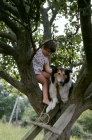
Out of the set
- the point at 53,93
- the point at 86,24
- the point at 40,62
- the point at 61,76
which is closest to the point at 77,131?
the point at 53,93

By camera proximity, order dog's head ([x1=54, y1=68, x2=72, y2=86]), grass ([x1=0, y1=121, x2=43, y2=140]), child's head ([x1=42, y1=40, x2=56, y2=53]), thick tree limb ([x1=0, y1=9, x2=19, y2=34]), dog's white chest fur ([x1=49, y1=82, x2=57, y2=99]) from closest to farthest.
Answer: thick tree limb ([x1=0, y1=9, x2=19, y2=34]) < dog's head ([x1=54, y1=68, x2=72, y2=86]) < child's head ([x1=42, y1=40, x2=56, y2=53]) < dog's white chest fur ([x1=49, y1=82, x2=57, y2=99]) < grass ([x1=0, y1=121, x2=43, y2=140])

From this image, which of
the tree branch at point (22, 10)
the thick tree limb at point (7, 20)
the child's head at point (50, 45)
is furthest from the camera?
the child's head at point (50, 45)

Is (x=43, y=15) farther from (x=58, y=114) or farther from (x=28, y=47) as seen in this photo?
(x=58, y=114)

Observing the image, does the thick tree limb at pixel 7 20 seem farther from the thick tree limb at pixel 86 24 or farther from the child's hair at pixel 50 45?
the thick tree limb at pixel 86 24

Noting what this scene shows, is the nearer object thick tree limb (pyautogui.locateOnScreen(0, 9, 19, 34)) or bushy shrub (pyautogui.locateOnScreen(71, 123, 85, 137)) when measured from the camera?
thick tree limb (pyautogui.locateOnScreen(0, 9, 19, 34))

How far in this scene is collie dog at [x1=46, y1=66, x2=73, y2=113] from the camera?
166 inches

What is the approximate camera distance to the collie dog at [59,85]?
4.21m

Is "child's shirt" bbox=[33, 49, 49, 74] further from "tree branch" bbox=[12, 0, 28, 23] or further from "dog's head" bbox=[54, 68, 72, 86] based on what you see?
"tree branch" bbox=[12, 0, 28, 23]

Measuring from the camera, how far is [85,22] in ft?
9.27

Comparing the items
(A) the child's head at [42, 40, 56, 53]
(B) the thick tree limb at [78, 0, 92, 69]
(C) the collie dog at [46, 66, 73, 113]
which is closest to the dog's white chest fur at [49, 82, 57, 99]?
(C) the collie dog at [46, 66, 73, 113]

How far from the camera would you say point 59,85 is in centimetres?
429

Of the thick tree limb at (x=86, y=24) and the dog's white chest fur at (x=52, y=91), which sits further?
the dog's white chest fur at (x=52, y=91)

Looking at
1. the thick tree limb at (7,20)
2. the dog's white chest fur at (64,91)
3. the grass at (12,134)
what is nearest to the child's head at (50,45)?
the thick tree limb at (7,20)

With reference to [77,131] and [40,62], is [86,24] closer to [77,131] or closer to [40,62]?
[40,62]
